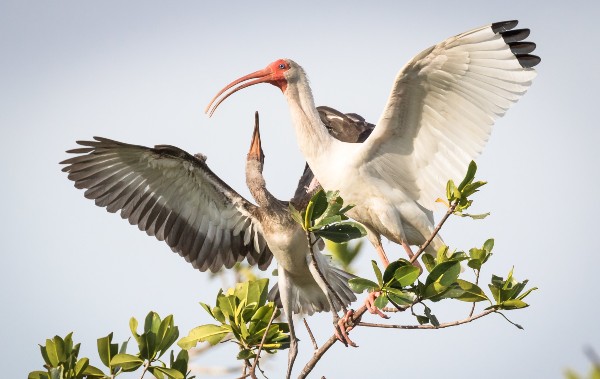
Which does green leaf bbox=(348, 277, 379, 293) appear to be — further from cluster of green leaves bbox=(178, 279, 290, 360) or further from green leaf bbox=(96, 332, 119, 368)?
green leaf bbox=(96, 332, 119, 368)

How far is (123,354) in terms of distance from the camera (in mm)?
5535

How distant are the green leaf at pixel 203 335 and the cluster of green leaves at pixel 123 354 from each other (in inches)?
10.6

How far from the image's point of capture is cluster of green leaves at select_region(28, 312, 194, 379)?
5.53 metres

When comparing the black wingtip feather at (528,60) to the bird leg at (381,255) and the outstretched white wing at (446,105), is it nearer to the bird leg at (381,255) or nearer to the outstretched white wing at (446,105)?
the outstretched white wing at (446,105)

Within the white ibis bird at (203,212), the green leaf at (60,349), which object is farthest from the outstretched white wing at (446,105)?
the green leaf at (60,349)

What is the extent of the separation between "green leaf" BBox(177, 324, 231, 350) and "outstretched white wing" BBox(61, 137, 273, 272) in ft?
6.53

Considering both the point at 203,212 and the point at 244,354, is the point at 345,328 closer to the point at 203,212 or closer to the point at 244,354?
the point at 244,354

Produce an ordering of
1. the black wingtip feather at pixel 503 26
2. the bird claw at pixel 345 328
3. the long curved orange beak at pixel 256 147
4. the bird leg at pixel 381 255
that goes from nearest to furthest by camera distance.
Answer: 1. the bird claw at pixel 345 328
2. the black wingtip feather at pixel 503 26
3. the bird leg at pixel 381 255
4. the long curved orange beak at pixel 256 147

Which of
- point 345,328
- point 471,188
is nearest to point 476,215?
point 471,188

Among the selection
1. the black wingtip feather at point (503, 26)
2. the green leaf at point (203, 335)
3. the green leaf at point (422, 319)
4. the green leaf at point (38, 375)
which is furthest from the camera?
the black wingtip feather at point (503, 26)

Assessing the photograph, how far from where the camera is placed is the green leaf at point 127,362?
5504 millimetres

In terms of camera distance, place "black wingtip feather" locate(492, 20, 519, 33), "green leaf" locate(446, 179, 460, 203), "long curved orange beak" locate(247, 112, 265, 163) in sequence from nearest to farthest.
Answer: "green leaf" locate(446, 179, 460, 203) → "black wingtip feather" locate(492, 20, 519, 33) → "long curved orange beak" locate(247, 112, 265, 163)

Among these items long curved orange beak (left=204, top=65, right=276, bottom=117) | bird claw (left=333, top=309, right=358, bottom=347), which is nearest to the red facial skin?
long curved orange beak (left=204, top=65, right=276, bottom=117)

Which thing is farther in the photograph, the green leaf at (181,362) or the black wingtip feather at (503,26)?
the black wingtip feather at (503,26)
